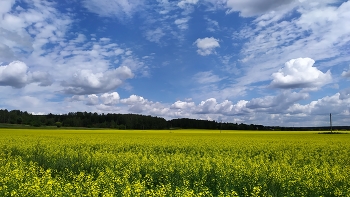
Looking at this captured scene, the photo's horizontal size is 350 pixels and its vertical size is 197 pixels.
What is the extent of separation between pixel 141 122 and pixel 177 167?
113555mm

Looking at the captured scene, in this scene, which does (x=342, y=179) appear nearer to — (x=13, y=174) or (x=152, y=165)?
(x=152, y=165)

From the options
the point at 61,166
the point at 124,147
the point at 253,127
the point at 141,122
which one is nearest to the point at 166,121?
the point at 141,122

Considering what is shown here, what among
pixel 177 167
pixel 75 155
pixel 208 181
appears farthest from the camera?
pixel 75 155

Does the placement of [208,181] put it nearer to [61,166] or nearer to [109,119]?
[61,166]

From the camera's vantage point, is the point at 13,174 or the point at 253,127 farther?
the point at 253,127

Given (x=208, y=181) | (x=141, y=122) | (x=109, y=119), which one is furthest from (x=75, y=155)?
(x=109, y=119)

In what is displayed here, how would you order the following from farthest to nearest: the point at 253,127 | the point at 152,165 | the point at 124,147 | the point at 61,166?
the point at 253,127, the point at 124,147, the point at 61,166, the point at 152,165

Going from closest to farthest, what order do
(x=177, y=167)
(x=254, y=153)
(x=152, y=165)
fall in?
(x=177, y=167), (x=152, y=165), (x=254, y=153)

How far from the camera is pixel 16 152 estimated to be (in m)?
22.6

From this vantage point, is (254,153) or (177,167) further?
(254,153)

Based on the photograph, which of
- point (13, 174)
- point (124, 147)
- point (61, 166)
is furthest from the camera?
point (124, 147)

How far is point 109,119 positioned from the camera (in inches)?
5221

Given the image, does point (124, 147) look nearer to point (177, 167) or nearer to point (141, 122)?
point (177, 167)

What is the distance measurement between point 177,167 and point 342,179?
22.3ft
